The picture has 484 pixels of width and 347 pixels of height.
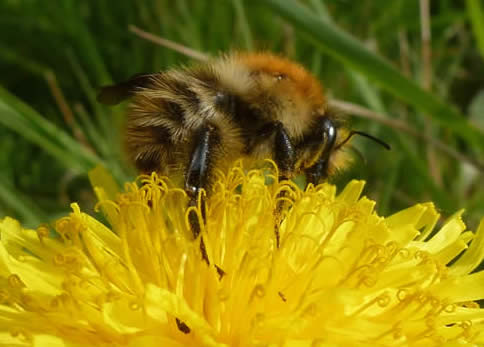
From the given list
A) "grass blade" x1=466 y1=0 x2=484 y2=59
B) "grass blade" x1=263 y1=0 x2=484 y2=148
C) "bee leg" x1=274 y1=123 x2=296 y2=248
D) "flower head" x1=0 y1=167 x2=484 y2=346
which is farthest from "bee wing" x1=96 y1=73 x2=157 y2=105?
"grass blade" x1=466 y1=0 x2=484 y2=59

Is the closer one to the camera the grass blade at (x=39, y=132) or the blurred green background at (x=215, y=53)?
the grass blade at (x=39, y=132)

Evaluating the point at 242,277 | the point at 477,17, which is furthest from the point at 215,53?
the point at 242,277

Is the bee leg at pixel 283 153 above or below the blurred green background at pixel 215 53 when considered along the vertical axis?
below

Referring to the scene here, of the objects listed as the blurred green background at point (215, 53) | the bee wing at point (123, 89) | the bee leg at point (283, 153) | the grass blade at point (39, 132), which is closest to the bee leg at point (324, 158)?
the bee leg at point (283, 153)

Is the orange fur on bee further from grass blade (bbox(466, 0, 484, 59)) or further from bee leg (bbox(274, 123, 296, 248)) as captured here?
grass blade (bbox(466, 0, 484, 59))

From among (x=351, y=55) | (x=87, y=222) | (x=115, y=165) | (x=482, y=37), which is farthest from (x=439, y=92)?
(x=87, y=222)

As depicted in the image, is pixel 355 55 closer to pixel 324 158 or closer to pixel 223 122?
pixel 324 158

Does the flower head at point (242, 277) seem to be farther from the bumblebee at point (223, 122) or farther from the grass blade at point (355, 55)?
the grass blade at point (355, 55)
